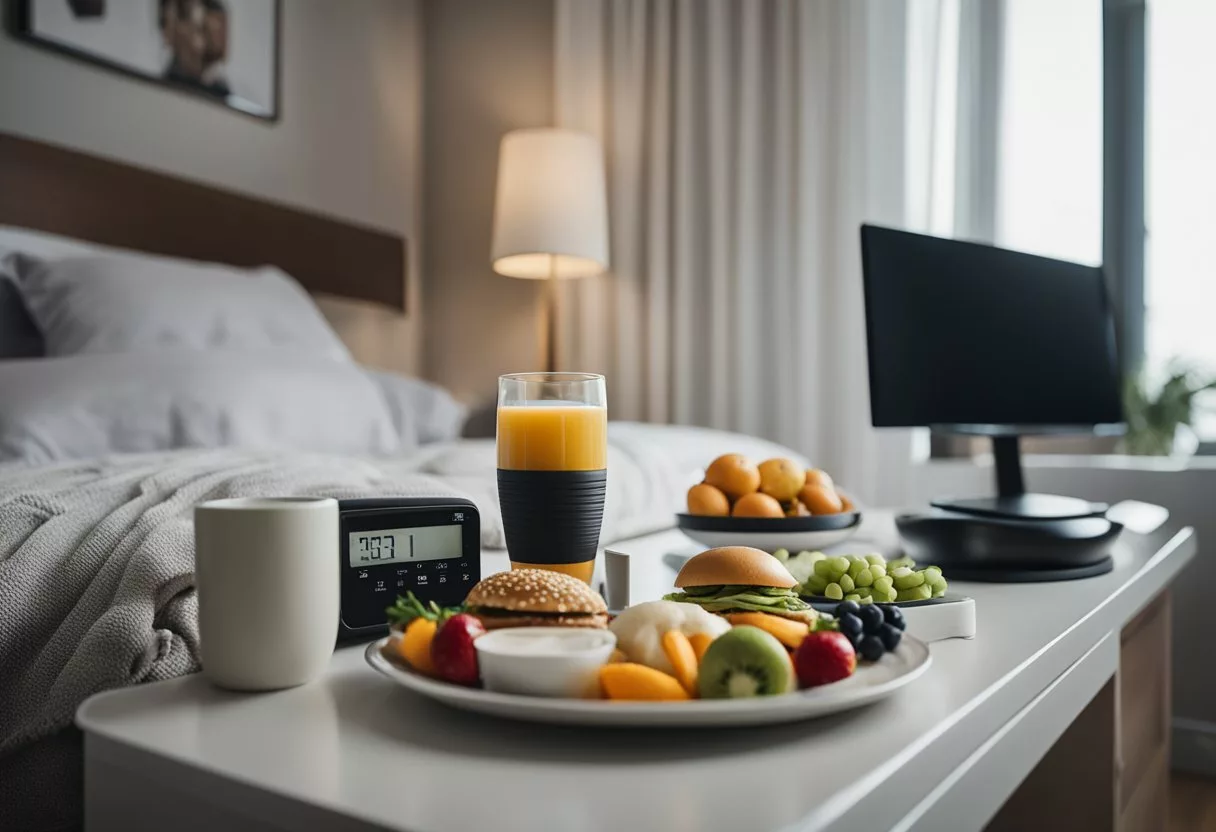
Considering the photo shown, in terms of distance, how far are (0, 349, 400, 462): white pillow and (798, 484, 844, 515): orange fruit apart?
890mm

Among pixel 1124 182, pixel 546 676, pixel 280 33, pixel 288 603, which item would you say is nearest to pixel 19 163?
pixel 280 33

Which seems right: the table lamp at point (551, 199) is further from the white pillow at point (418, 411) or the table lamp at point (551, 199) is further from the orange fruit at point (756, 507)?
the orange fruit at point (756, 507)

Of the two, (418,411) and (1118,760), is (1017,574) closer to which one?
(1118,760)

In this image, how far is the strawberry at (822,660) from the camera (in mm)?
551

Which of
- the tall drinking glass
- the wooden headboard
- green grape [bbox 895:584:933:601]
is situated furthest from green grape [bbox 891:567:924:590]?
the wooden headboard

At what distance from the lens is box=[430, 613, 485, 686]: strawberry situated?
55 centimetres

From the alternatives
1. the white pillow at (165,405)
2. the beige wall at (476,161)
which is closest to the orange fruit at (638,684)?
the white pillow at (165,405)

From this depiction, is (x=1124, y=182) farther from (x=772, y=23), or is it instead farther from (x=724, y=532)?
Answer: (x=724, y=532)

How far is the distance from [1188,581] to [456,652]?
7.57 ft

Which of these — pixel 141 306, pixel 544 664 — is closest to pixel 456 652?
pixel 544 664

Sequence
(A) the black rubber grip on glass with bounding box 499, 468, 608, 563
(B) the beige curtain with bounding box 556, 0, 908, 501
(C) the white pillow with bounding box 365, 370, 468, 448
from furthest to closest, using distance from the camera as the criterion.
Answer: (B) the beige curtain with bounding box 556, 0, 908, 501 → (C) the white pillow with bounding box 365, 370, 468, 448 → (A) the black rubber grip on glass with bounding box 499, 468, 608, 563

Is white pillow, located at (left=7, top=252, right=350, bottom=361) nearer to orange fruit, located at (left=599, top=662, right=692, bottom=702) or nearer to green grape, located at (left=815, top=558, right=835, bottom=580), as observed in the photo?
green grape, located at (left=815, top=558, right=835, bottom=580)

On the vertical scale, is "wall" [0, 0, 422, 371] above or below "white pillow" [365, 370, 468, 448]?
above

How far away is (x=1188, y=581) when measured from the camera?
2332 mm
